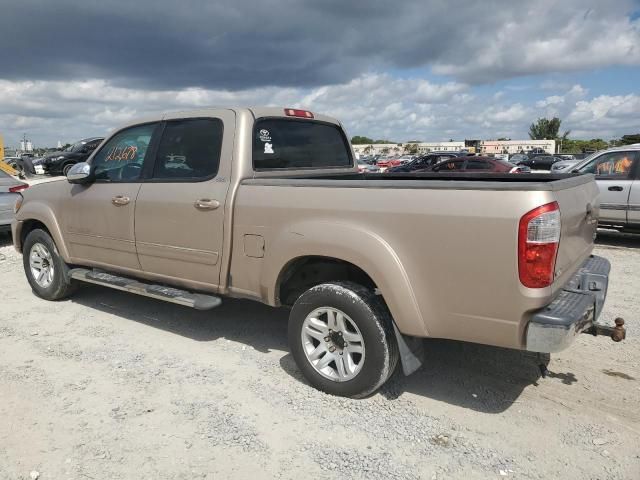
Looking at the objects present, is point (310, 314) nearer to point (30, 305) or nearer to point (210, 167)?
point (210, 167)

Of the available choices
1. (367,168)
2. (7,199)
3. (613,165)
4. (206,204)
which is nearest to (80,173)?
(206,204)

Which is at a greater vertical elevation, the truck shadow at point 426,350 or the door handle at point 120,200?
the door handle at point 120,200

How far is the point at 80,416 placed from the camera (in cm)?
340

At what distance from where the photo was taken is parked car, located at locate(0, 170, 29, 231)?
910 cm

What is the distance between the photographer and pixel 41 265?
592cm

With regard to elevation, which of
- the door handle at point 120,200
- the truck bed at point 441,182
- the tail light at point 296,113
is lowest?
the door handle at point 120,200

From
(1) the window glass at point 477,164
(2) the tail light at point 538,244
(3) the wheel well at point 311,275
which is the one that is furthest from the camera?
(1) the window glass at point 477,164

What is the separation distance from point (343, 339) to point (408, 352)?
0.44 m

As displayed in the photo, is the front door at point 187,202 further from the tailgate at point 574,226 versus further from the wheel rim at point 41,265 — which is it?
the tailgate at point 574,226

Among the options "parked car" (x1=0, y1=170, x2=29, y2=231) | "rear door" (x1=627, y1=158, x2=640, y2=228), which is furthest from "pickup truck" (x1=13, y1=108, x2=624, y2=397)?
"rear door" (x1=627, y1=158, x2=640, y2=228)

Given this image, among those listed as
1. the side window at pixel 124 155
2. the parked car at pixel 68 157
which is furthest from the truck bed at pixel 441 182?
the parked car at pixel 68 157

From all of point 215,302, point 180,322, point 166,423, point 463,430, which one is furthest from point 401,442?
point 180,322

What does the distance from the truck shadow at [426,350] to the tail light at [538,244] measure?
1087 millimetres

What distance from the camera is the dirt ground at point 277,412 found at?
9.45 ft
